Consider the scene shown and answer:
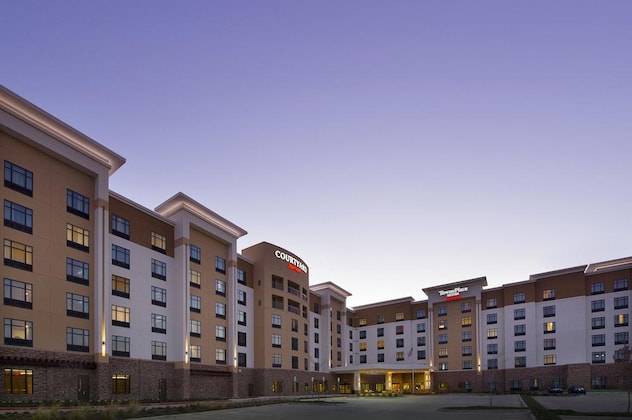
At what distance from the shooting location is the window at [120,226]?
50312mm

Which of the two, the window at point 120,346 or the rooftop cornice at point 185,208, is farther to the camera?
the rooftop cornice at point 185,208

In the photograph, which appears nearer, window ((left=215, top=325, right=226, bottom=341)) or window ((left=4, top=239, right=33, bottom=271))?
window ((left=4, top=239, right=33, bottom=271))

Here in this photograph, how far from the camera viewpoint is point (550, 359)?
88.3m

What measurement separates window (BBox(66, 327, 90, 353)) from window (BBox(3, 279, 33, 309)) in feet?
14.6

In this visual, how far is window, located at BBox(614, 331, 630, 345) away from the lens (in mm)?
80188

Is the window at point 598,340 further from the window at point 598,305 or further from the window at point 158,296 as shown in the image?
the window at point 158,296

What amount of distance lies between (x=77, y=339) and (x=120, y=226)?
11.9 metres

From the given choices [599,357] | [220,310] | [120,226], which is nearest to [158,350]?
[220,310]

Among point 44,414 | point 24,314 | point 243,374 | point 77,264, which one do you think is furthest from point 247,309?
point 44,414

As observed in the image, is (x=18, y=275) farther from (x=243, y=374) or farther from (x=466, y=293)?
(x=466, y=293)

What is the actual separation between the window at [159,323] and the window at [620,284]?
6945cm

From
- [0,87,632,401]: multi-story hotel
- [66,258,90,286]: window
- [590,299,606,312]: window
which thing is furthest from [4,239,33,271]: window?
[590,299,606,312]: window

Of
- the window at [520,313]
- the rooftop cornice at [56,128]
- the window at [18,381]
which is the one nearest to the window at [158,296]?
the rooftop cornice at [56,128]

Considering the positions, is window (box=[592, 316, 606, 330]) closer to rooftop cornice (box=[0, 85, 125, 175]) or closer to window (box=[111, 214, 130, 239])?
window (box=[111, 214, 130, 239])
